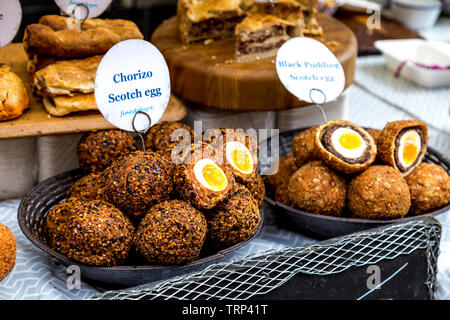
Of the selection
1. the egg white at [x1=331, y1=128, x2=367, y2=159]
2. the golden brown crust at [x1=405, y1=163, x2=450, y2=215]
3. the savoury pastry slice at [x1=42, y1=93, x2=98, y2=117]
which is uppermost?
the savoury pastry slice at [x1=42, y1=93, x2=98, y2=117]

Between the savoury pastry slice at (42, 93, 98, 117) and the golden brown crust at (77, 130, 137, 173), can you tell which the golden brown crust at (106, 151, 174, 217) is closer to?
the golden brown crust at (77, 130, 137, 173)

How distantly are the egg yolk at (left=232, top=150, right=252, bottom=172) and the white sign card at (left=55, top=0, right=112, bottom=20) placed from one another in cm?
90

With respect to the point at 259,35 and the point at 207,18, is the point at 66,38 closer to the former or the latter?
the point at 207,18

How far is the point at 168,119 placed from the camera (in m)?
1.92

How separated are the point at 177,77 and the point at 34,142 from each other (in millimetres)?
626

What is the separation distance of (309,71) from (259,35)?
1.40ft

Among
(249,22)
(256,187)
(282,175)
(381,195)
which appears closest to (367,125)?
(249,22)

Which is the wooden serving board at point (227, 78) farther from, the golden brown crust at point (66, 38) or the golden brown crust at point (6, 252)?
the golden brown crust at point (6, 252)

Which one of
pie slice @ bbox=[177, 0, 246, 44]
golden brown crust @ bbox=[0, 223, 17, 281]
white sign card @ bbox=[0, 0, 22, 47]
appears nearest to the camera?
golden brown crust @ bbox=[0, 223, 17, 281]

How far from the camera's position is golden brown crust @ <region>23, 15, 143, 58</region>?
6.27 feet

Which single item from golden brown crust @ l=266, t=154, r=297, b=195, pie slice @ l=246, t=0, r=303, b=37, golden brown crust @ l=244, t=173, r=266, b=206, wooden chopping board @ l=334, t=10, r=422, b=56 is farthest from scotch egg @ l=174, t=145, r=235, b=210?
wooden chopping board @ l=334, t=10, r=422, b=56

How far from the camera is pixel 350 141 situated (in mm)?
1666

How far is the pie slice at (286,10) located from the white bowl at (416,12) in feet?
5.75
